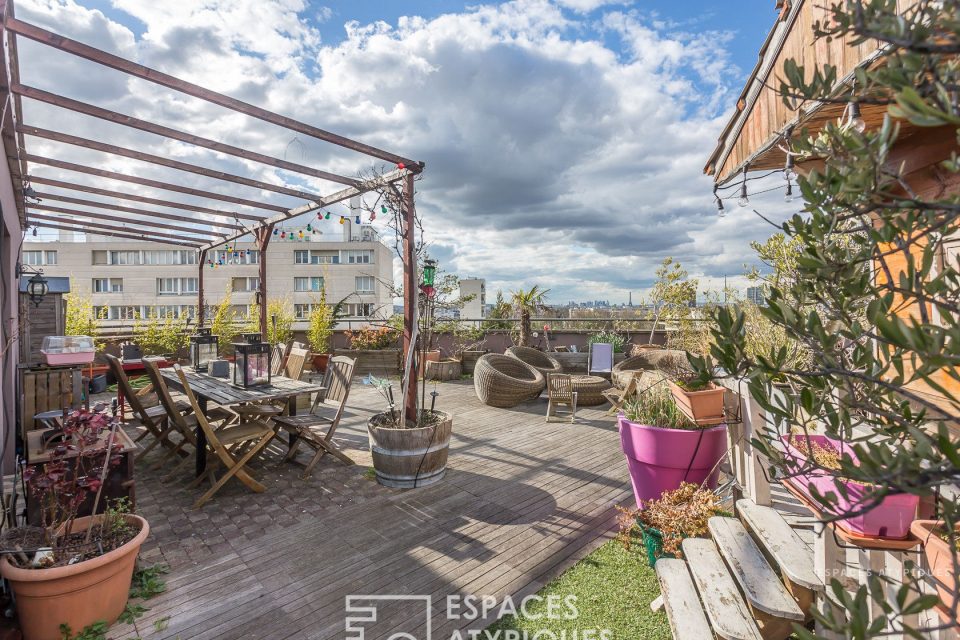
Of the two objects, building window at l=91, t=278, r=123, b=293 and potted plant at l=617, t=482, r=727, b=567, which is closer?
potted plant at l=617, t=482, r=727, b=567

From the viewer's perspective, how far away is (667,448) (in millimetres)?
2764

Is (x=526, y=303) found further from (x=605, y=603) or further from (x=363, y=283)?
(x=363, y=283)

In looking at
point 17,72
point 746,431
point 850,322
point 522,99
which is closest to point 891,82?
point 850,322

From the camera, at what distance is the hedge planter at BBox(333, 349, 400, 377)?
9.01 m

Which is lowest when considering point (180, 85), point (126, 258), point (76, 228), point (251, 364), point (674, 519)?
point (674, 519)

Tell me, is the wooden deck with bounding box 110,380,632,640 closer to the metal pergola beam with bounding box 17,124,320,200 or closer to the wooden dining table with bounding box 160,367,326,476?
the wooden dining table with bounding box 160,367,326,476

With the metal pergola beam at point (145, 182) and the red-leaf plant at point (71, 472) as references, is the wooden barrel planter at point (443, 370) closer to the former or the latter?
the metal pergola beam at point (145, 182)

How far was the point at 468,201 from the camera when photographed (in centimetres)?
956

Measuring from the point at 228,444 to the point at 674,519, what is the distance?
3.16 metres


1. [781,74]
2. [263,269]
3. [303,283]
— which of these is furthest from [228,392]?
[303,283]

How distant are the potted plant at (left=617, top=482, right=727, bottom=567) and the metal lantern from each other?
328 cm

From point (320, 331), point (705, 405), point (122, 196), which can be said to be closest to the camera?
point (705, 405)

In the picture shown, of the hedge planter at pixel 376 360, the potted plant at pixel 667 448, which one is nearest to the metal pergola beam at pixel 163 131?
the potted plant at pixel 667 448

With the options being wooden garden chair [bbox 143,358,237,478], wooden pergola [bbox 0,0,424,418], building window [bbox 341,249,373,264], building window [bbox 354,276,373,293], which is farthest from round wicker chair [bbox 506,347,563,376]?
building window [bbox 341,249,373,264]
